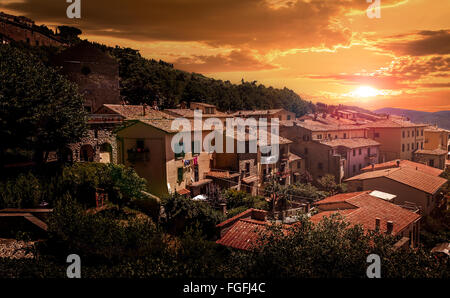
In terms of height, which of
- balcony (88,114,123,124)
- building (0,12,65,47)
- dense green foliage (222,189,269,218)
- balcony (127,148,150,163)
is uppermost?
building (0,12,65,47)

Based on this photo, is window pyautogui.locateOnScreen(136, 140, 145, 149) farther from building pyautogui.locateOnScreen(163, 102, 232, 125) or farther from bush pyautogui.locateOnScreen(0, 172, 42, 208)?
building pyautogui.locateOnScreen(163, 102, 232, 125)

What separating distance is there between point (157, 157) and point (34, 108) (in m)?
6.53

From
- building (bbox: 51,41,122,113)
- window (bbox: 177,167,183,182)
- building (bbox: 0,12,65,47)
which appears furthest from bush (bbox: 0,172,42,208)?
building (bbox: 0,12,65,47)

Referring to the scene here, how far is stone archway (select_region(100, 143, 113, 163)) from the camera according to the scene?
62.4 ft

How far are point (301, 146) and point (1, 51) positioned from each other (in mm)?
24581

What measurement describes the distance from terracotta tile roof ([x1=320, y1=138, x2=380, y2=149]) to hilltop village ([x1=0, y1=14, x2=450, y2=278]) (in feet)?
0.50

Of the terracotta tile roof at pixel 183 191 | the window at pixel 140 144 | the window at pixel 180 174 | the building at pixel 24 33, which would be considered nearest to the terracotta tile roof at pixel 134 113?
the window at pixel 140 144

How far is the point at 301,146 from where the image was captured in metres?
31.3

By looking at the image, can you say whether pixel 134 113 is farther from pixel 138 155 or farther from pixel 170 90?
pixel 170 90

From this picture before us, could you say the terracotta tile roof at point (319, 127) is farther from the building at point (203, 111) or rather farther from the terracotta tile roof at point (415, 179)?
the terracotta tile roof at point (415, 179)

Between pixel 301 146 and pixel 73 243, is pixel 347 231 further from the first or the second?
pixel 301 146
